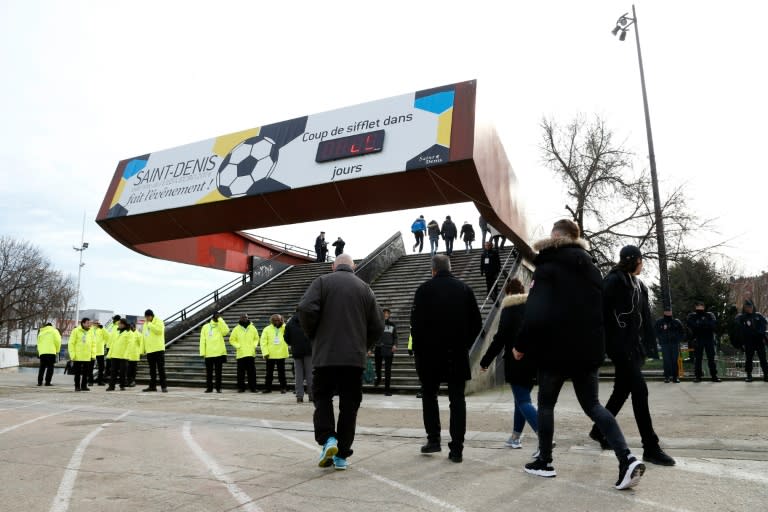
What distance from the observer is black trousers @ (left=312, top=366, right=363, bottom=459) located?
448 cm

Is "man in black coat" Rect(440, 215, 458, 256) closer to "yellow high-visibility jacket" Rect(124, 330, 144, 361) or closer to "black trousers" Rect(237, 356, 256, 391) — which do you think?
"black trousers" Rect(237, 356, 256, 391)

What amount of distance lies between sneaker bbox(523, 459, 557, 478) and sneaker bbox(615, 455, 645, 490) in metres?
0.49

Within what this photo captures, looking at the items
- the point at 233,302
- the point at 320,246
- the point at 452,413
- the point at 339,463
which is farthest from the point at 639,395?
the point at 320,246

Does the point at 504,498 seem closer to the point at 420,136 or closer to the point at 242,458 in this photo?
the point at 242,458

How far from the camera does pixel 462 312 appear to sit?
Result: 16.4 ft

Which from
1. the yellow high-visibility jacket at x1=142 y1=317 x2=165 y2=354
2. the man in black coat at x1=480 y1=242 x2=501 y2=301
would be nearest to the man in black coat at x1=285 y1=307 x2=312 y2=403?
the yellow high-visibility jacket at x1=142 y1=317 x2=165 y2=354

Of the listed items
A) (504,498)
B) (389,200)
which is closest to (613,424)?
(504,498)

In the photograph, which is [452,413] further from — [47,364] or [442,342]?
[47,364]

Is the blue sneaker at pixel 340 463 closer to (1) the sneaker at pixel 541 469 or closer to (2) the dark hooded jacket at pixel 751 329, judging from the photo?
(1) the sneaker at pixel 541 469

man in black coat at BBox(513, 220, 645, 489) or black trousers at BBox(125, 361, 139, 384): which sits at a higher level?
man in black coat at BBox(513, 220, 645, 489)

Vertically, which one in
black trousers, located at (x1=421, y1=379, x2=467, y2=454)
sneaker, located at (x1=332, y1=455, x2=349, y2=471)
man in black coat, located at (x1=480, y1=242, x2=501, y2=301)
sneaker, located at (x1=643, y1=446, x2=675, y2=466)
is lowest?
sneaker, located at (x1=643, y1=446, x2=675, y2=466)

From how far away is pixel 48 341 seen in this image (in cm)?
1415

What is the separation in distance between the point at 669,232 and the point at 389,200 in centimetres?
1095

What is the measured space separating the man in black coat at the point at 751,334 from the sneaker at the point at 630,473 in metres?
10.1
